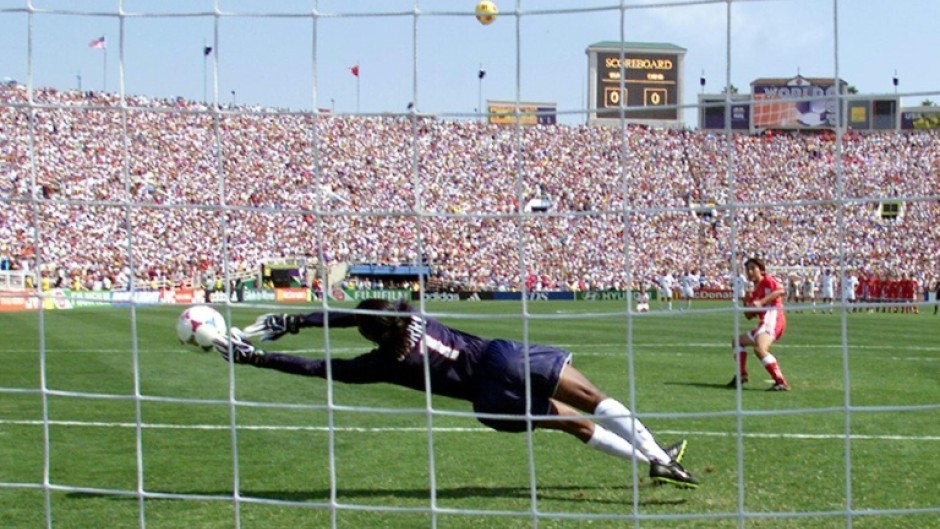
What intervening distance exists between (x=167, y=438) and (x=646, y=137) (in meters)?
31.5

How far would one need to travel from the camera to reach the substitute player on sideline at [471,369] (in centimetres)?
702

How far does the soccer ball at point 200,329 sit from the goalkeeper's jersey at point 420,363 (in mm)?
398

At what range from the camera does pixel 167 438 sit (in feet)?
31.0

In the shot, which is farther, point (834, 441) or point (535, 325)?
point (535, 325)

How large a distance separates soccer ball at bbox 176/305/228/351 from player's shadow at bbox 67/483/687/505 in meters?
0.99

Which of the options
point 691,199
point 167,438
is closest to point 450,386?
point 167,438

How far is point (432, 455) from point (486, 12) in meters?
2.03

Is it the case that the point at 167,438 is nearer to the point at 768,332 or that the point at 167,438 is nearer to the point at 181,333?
the point at 181,333

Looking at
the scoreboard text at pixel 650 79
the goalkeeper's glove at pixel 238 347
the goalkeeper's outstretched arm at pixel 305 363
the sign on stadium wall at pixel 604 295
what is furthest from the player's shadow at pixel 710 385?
the scoreboard text at pixel 650 79

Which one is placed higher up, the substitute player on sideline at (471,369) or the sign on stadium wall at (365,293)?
the substitute player on sideline at (471,369)

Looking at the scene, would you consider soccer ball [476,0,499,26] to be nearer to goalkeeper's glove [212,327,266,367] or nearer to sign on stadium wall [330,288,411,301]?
goalkeeper's glove [212,327,266,367]

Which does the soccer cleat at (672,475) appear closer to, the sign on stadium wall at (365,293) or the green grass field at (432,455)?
the green grass field at (432,455)

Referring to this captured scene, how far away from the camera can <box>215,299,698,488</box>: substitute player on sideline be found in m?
7.02

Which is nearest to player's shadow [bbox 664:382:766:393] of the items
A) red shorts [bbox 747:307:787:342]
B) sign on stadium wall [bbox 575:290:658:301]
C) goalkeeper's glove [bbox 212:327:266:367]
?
red shorts [bbox 747:307:787:342]
